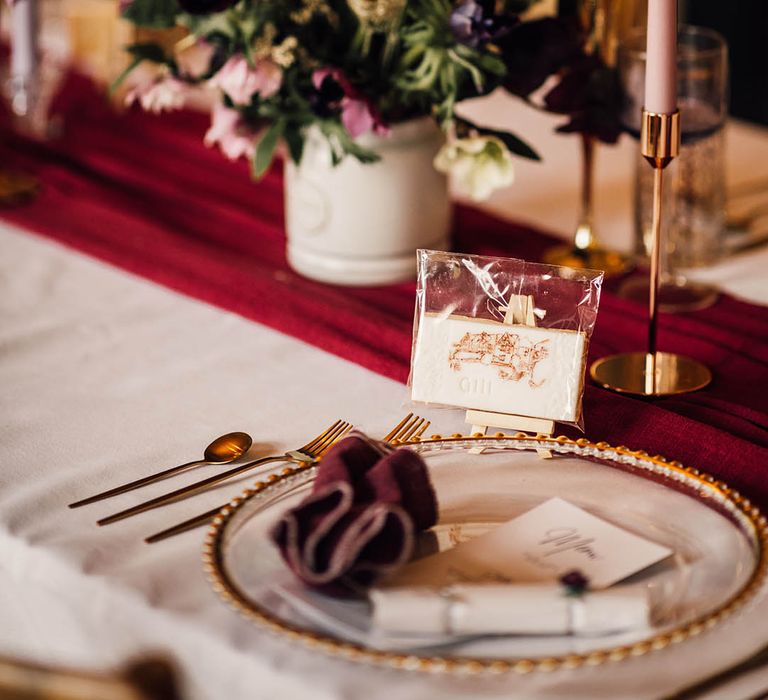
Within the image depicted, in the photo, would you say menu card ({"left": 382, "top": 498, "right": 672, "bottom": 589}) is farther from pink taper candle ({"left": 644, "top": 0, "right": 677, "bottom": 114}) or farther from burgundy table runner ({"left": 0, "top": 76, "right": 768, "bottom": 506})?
pink taper candle ({"left": 644, "top": 0, "right": 677, "bottom": 114})

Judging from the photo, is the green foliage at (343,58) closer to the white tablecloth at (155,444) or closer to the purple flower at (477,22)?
the purple flower at (477,22)

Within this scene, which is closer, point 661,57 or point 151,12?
point 661,57

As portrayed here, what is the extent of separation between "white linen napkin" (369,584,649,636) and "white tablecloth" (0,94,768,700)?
0.03 meters

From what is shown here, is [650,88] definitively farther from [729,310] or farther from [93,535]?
[93,535]

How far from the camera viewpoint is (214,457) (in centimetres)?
97

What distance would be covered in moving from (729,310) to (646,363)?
0.82 feet

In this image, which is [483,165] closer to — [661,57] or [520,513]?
[661,57]

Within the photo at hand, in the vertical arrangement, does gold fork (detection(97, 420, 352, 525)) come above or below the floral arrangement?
below

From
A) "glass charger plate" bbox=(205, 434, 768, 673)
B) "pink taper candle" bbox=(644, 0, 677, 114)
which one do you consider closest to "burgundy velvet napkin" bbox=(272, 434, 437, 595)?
"glass charger plate" bbox=(205, 434, 768, 673)

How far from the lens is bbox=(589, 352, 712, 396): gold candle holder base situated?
1.07 metres

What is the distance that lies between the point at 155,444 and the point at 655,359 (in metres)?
0.47

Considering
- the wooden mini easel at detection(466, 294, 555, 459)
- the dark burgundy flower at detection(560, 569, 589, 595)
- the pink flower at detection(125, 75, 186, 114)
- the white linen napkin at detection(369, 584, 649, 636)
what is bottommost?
the white linen napkin at detection(369, 584, 649, 636)

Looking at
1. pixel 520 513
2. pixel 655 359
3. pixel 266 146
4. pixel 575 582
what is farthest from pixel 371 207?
pixel 575 582

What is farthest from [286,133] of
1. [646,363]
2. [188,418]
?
[646,363]
